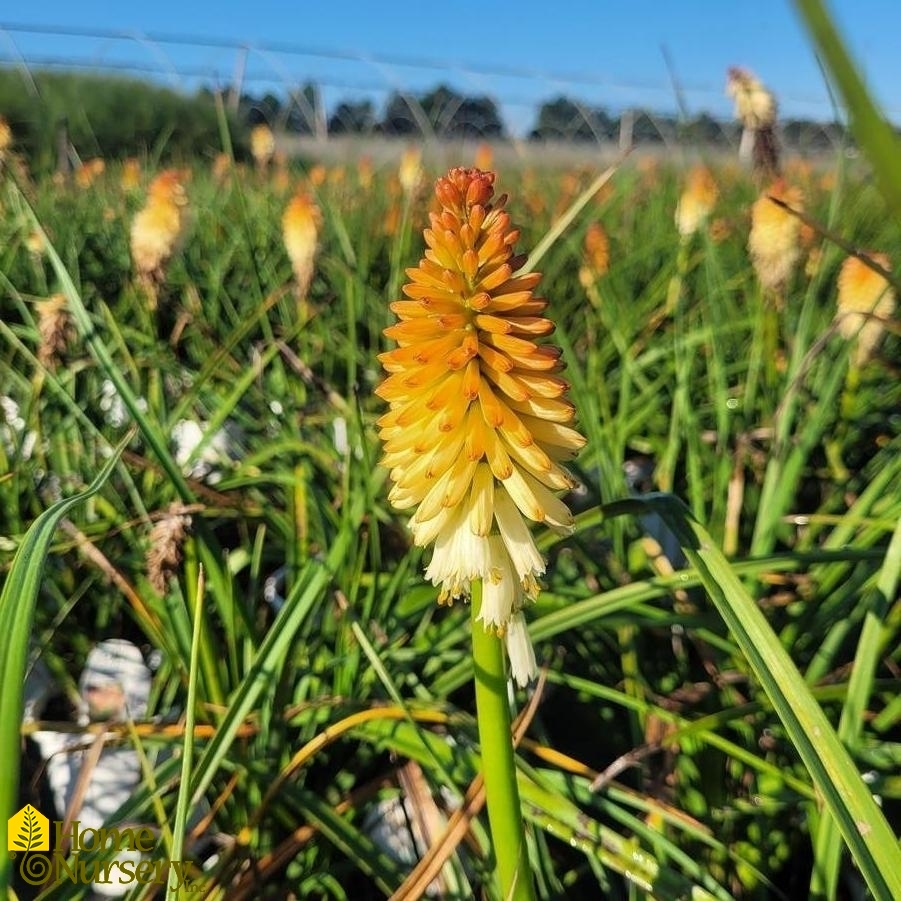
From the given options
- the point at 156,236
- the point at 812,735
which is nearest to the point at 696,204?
the point at 156,236

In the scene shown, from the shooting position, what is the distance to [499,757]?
2.87ft

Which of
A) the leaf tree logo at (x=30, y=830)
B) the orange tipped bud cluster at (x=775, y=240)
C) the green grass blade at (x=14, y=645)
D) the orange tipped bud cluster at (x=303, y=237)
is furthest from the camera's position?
the orange tipped bud cluster at (x=303, y=237)

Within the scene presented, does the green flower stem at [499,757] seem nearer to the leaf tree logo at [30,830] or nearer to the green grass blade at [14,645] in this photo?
the green grass blade at [14,645]

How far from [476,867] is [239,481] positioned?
3.17 feet

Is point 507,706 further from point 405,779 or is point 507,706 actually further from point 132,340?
point 132,340

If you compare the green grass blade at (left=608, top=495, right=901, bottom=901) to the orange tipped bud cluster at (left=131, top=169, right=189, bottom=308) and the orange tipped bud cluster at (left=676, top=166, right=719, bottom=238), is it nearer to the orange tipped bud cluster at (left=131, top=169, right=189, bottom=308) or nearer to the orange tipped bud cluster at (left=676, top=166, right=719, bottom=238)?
the orange tipped bud cluster at (left=131, top=169, right=189, bottom=308)

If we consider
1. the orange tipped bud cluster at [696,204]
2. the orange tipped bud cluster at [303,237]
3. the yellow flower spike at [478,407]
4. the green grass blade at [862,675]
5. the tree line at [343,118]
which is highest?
the tree line at [343,118]

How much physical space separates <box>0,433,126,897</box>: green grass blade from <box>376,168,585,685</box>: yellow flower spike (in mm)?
398

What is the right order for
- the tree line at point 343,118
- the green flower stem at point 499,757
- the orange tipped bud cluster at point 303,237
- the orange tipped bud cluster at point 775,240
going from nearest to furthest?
1. the green flower stem at point 499,757
2. the orange tipped bud cluster at point 775,240
3. the orange tipped bud cluster at point 303,237
4. the tree line at point 343,118

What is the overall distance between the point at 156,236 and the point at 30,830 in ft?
5.51

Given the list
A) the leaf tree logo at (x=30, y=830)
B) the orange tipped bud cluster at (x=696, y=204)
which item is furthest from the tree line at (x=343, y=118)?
the leaf tree logo at (x=30, y=830)

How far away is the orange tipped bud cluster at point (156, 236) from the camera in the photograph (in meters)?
2.46

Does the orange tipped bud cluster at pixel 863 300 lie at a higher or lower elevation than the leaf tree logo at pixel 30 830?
higher

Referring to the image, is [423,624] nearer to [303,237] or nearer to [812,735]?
[812,735]
